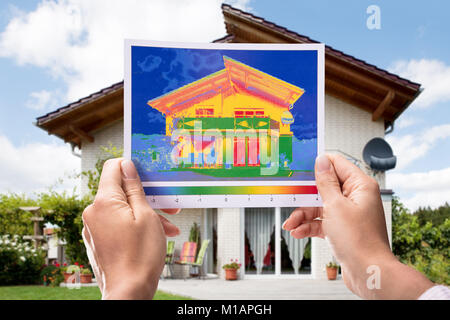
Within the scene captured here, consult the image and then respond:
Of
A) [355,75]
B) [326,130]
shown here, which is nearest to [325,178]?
[355,75]

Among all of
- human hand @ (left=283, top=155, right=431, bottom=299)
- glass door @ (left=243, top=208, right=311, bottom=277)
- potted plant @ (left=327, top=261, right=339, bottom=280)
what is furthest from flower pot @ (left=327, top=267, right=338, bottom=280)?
human hand @ (left=283, top=155, right=431, bottom=299)

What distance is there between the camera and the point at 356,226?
1.20m

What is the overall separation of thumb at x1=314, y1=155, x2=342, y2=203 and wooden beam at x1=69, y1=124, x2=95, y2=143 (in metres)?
8.85

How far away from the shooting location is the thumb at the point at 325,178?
128 cm

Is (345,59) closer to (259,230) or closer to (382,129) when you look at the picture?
(382,129)

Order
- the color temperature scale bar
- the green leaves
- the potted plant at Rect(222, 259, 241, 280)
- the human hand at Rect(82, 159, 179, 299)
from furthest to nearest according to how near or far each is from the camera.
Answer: the potted plant at Rect(222, 259, 241, 280) → the green leaves → the color temperature scale bar → the human hand at Rect(82, 159, 179, 299)

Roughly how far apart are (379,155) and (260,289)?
151 inches

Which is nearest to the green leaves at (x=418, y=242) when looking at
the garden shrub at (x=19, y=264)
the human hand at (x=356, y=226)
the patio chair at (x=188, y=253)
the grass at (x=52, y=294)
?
the patio chair at (x=188, y=253)

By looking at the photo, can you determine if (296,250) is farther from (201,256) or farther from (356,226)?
(356,226)

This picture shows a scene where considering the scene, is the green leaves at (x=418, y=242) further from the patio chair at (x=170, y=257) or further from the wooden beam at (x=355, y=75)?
the patio chair at (x=170, y=257)

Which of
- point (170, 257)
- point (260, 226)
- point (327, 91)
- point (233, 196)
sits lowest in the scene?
point (170, 257)

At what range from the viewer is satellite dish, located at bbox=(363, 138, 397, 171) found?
8.87 m

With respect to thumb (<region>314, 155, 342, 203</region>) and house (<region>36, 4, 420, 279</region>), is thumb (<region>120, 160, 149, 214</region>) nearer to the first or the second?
thumb (<region>314, 155, 342, 203</region>)

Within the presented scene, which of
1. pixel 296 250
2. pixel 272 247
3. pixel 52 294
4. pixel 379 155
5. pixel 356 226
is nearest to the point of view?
pixel 356 226
